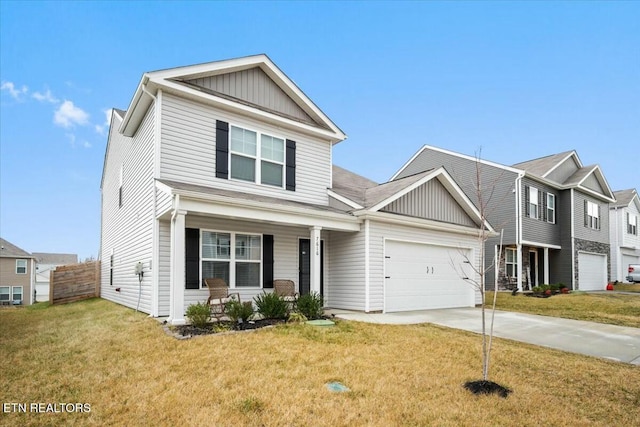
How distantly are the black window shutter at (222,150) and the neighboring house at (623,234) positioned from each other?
93.2 feet

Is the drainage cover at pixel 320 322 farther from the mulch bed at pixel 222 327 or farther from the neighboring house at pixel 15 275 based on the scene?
the neighboring house at pixel 15 275

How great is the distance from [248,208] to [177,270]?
1.98 metres

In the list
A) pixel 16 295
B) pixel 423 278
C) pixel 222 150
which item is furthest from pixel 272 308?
pixel 16 295

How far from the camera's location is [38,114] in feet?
69.2

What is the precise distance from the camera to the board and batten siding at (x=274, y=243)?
31.4 ft

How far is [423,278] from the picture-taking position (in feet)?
41.4

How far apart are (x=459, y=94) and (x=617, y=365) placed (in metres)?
15.6

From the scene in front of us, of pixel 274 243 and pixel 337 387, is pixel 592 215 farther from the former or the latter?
pixel 337 387

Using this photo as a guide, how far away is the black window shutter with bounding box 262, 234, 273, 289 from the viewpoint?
10.7 m

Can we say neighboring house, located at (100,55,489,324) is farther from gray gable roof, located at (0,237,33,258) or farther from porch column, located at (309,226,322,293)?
gray gable roof, located at (0,237,33,258)

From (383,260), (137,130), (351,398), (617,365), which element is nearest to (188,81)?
(137,130)

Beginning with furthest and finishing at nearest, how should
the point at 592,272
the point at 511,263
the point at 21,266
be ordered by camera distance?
1. the point at 21,266
2. the point at 592,272
3. the point at 511,263

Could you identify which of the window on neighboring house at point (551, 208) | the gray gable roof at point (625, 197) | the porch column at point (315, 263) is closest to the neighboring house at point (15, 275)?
the porch column at point (315, 263)

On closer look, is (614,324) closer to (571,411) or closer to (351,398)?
(571,411)
